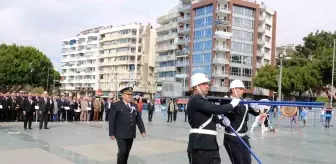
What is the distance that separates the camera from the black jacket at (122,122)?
7.64m

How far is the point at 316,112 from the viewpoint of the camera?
32.4 m

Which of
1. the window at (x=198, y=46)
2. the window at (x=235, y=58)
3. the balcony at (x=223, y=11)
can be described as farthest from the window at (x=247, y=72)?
the balcony at (x=223, y=11)

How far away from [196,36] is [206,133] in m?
70.2

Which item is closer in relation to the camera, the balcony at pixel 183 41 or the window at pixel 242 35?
the window at pixel 242 35

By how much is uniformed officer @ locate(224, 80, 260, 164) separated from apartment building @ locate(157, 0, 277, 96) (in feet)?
210

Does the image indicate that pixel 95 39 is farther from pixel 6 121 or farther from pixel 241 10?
pixel 6 121

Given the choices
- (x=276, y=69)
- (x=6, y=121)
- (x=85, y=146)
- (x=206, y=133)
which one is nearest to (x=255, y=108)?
(x=206, y=133)

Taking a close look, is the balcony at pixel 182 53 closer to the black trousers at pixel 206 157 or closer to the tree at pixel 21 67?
the tree at pixel 21 67

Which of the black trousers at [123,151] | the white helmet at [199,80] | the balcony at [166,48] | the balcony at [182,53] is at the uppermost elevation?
the balcony at [166,48]

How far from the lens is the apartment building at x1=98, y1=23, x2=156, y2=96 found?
95750 mm

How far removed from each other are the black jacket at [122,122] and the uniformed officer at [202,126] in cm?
240

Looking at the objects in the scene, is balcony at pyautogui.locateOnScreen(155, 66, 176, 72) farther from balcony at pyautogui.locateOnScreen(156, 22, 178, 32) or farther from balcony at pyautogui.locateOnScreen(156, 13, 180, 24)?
balcony at pyautogui.locateOnScreen(156, 13, 180, 24)

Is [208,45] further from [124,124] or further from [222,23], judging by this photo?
[124,124]

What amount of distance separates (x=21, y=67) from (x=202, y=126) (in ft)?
222
